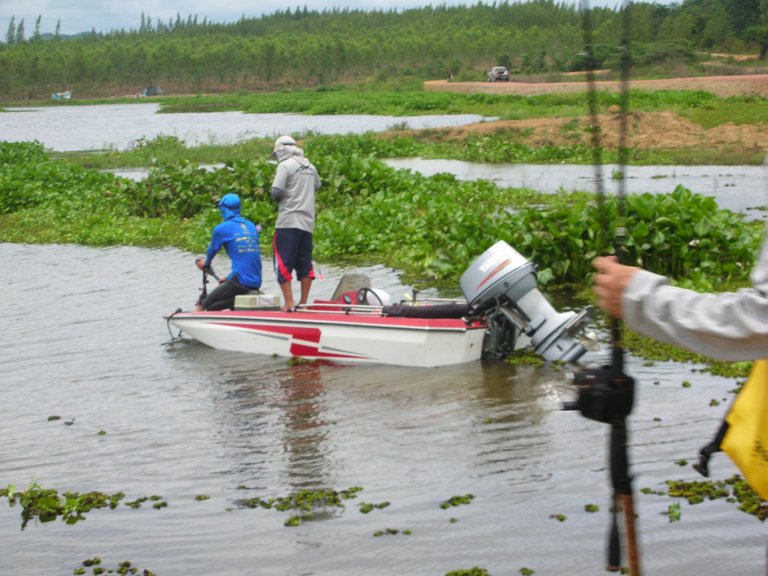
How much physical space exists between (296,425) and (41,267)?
1084 cm

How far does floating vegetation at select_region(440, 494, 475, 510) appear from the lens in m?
6.39

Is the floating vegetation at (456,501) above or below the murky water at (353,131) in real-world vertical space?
below

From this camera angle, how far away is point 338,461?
24.6 feet

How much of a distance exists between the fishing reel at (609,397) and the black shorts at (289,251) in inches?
333

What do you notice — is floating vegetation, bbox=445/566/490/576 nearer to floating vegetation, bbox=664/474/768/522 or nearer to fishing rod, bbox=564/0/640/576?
floating vegetation, bbox=664/474/768/522

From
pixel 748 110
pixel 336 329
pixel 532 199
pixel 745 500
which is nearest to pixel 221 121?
pixel 748 110

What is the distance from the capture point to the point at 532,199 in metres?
20.2

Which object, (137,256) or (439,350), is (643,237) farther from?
(137,256)

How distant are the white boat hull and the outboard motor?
0.35m

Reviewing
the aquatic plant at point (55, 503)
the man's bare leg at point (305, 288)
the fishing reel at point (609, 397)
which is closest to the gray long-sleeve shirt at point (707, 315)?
the fishing reel at point (609, 397)

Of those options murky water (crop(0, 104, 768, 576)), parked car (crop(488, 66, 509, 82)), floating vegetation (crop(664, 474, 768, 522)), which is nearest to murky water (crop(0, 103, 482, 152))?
parked car (crop(488, 66, 509, 82))

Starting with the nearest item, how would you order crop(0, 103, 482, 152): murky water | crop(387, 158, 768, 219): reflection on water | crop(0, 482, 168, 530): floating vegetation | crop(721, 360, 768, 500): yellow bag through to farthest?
crop(721, 360, 768, 500): yellow bag < crop(0, 482, 168, 530): floating vegetation < crop(387, 158, 768, 219): reflection on water < crop(0, 103, 482, 152): murky water

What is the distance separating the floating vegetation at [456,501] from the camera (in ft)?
21.0

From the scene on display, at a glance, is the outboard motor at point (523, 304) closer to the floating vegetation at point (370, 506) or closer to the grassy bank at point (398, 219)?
the grassy bank at point (398, 219)
